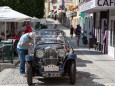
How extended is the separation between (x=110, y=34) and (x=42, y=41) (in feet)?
28.9

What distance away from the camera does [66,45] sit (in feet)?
41.2

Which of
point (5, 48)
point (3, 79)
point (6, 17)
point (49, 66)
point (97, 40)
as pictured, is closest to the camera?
point (49, 66)

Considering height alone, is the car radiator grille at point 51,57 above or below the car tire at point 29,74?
above

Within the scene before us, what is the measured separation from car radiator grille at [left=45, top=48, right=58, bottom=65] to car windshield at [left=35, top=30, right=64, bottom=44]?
98 centimetres

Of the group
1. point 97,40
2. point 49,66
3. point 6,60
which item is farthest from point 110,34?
point 49,66

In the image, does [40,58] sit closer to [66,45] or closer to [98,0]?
[66,45]

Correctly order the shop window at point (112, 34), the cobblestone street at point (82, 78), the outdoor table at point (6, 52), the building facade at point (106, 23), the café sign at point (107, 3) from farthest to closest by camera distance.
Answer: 1. the shop window at point (112, 34)
2. the building facade at point (106, 23)
3. the café sign at point (107, 3)
4. the outdoor table at point (6, 52)
5. the cobblestone street at point (82, 78)

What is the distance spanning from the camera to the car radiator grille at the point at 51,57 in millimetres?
11500

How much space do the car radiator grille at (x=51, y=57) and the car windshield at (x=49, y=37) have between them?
3.22ft

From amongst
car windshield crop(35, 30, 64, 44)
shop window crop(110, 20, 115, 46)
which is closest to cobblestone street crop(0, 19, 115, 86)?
car windshield crop(35, 30, 64, 44)

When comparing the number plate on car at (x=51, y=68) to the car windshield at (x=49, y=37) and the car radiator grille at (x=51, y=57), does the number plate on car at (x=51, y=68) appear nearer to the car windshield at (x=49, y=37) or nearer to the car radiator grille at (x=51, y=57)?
the car radiator grille at (x=51, y=57)

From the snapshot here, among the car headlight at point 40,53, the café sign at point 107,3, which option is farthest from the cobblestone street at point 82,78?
the café sign at point 107,3

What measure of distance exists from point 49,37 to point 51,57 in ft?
6.97

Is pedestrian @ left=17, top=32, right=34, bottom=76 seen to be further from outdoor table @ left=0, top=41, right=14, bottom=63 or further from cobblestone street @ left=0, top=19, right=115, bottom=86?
outdoor table @ left=0, top=41, right=14, bottom=63
